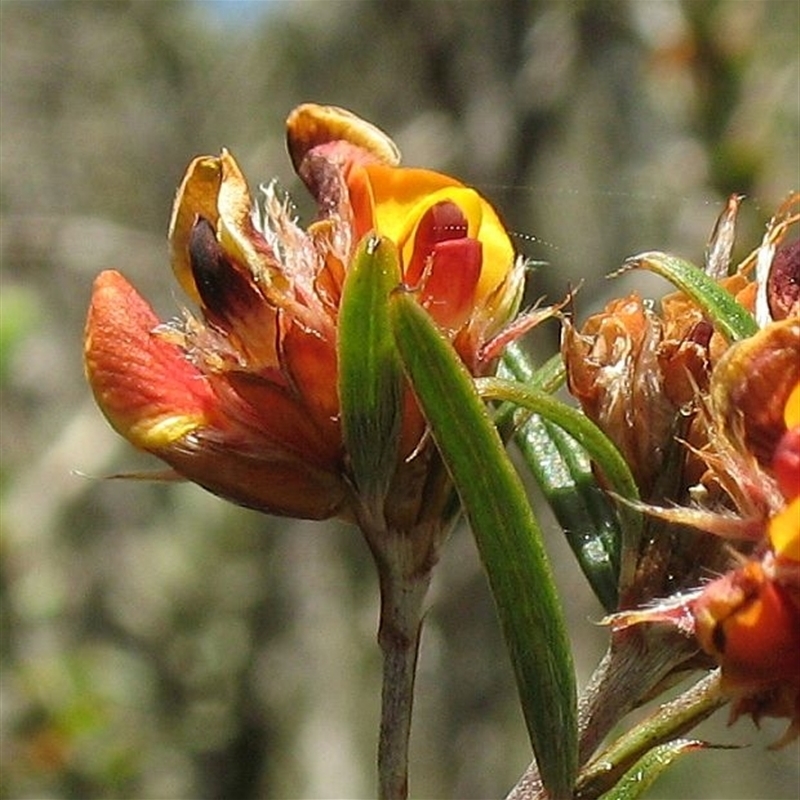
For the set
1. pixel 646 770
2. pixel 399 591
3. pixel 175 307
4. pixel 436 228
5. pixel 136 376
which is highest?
pixel 436 228

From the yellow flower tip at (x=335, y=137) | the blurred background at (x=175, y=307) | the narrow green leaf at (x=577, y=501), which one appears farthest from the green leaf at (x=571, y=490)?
the blurred background at (x=175, y=307)

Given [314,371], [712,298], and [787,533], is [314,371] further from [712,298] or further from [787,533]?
[787,533]

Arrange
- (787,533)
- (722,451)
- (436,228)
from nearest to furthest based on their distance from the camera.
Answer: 1. (787,533)
2. (722,451)
3. (436,228)

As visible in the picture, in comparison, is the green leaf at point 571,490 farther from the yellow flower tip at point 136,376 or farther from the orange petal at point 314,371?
the yellow flower tip at point 136,376

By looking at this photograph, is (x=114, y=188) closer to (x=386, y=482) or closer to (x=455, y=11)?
(x=455, y=11)

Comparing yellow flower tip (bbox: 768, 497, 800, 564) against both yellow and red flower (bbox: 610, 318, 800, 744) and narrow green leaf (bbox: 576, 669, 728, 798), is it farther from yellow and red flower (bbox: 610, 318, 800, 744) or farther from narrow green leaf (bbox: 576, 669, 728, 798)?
narrow green leaf (bbox: 576, 669, 728, 798)

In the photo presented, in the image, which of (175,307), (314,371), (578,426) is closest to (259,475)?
(314,371)
